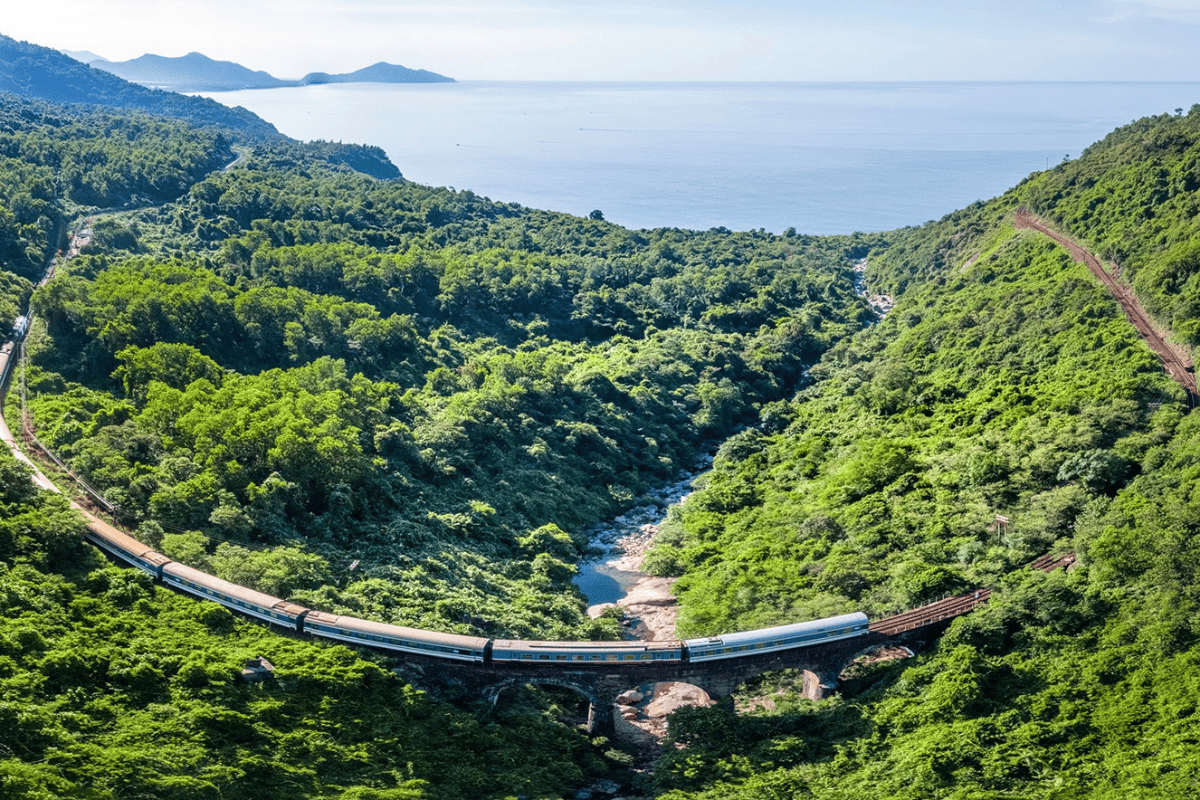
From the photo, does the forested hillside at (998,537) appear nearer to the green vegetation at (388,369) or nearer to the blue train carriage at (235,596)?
the green vegetation at (388,369)

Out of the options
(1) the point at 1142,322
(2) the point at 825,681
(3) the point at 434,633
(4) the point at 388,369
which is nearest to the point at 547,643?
(3) the point at 434,633

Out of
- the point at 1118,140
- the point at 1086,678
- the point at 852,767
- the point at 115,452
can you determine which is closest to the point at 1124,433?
the point at 1086,678

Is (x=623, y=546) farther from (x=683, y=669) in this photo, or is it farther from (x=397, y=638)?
(x=397, y=638)

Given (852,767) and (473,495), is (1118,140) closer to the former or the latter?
(473,495)

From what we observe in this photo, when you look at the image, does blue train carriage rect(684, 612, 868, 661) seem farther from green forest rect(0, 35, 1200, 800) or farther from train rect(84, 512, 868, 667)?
green forest rect(0, 35, 1200, 800)

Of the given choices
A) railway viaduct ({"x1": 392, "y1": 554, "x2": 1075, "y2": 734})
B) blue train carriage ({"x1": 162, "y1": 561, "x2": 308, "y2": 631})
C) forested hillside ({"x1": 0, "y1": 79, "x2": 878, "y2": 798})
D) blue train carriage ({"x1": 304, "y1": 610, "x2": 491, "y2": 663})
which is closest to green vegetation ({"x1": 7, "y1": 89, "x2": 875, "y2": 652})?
forested hillside ({"x1": 0, "y1": 79, "x2": 878, "y2": 798})

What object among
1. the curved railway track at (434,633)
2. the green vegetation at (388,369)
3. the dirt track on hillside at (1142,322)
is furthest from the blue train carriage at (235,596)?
the dirt track on hillside at (1142,322)
